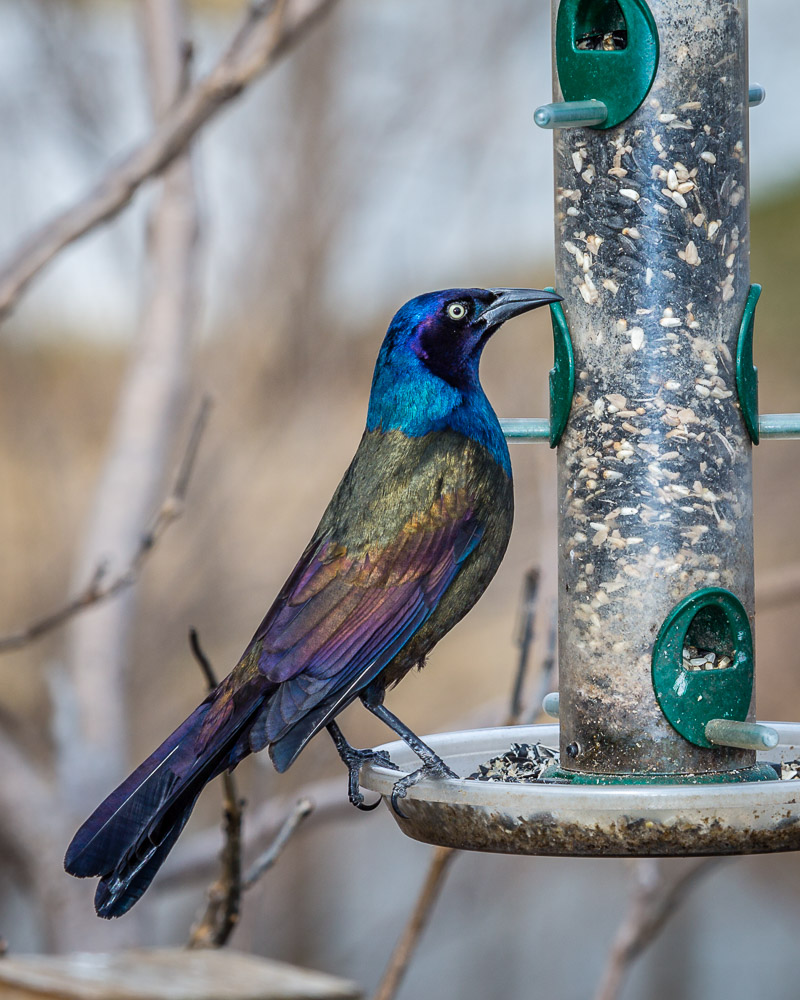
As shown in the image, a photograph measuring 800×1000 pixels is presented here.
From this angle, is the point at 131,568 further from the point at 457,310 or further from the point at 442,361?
the point at 457,310

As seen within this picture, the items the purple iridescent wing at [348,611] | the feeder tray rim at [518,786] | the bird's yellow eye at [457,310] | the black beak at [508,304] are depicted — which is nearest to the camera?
the feeder tray rim at [518,786]

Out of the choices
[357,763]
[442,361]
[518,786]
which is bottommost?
[357,763]

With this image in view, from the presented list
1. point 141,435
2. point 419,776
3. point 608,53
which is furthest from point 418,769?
point 141,435

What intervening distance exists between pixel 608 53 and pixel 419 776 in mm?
1702

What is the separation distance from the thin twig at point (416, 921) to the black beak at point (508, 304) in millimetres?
1252

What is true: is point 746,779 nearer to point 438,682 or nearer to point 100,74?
point 100,74

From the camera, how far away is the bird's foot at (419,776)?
2828mm

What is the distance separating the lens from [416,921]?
3.20 metres

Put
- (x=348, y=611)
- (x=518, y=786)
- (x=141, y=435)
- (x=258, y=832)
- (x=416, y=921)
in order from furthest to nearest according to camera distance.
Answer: (x=141, y=435) < (x=258, y=832) < (x=416, y=921) < (x=348, y=611) < (x=518, y=786)

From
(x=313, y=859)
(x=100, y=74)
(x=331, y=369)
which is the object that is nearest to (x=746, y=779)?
(x=331, y=369)

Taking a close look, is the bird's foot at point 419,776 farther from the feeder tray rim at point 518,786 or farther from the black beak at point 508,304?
the black beak at point 508,304

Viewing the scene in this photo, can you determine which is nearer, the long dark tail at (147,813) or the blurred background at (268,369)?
the long dark tail at (147,813)

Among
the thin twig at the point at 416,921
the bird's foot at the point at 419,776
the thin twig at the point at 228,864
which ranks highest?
the bird's foot at the point at 419,776

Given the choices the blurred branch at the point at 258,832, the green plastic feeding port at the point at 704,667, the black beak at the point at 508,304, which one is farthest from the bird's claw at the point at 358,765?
the black beak at the point at 508,304
